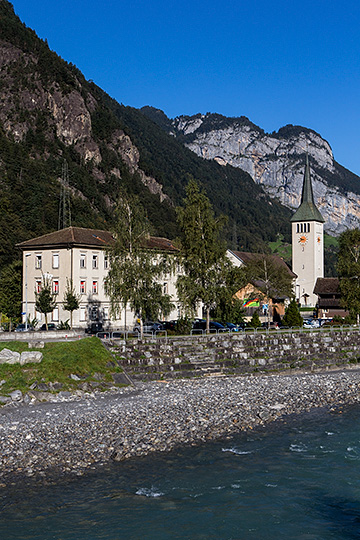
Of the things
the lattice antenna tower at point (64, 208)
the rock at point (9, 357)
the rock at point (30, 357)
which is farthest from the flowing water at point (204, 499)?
the lattice antenna tower at point (64, 208)

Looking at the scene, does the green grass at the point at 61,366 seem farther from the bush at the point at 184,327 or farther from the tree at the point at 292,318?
the tree at the point at 292,318

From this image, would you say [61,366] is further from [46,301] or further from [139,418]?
[46,301]

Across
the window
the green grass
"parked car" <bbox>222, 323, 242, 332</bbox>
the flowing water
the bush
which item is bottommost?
the flowing water

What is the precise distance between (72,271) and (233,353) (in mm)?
27757

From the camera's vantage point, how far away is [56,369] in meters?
31.1

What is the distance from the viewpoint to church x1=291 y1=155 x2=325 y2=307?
122 m

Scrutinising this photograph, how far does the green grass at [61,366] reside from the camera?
29469 millimetres

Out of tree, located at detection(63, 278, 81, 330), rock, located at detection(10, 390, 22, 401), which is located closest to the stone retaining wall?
rock, located at detection(10, 390, 22, 401)

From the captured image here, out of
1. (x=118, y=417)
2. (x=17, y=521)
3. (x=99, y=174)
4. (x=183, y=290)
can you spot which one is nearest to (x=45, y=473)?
(x=17, y=521)

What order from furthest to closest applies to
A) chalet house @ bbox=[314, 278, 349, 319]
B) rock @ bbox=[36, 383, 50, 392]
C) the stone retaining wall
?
1. chalet house @ bbox=[314, 278, 349, 319]
2. the stone retaining wall
3. rock @ bbox=[36, 383, 50, 392]

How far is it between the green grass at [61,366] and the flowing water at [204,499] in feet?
34.1

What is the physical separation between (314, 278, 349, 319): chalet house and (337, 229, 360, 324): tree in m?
28.4

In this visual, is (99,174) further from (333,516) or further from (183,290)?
(333,516)

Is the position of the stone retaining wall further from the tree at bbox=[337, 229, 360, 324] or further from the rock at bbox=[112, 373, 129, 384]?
the tree at bbox=[337, 229, 360, 324]
